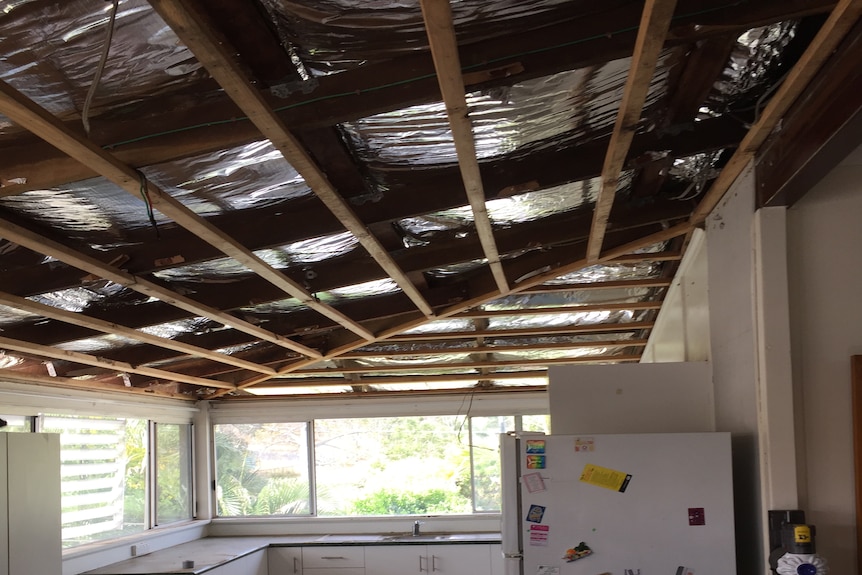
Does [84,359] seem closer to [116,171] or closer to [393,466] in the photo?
[116,171]

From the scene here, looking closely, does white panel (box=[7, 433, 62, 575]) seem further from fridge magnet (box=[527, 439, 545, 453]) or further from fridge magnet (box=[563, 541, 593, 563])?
fridge magnet (box=[563, 541, 593, 563])

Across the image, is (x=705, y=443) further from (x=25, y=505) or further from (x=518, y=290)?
(x=25, y=505)

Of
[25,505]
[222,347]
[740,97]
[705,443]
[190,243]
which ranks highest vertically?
[740,97]

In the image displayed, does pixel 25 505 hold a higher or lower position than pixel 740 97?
lower

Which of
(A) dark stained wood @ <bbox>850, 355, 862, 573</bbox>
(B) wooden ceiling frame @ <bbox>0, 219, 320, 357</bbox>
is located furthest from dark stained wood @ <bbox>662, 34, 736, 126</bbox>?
(B) wooden ceiling frame @ <bbox>0, 219, 320, 357</bbox>

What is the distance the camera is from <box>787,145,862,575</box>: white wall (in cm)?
250

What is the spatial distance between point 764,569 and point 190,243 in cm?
247

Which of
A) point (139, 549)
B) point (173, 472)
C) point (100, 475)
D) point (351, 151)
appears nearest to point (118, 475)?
point (100, 475)

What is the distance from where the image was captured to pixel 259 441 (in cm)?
791

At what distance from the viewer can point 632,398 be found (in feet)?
11.8

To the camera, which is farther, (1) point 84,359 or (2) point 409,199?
(1) point 84,359

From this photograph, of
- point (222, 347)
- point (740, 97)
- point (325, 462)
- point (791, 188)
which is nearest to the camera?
point (791, 188)

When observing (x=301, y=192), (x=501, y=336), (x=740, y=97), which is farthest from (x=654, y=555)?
(x=501, y=336)

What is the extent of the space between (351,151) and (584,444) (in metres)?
1.53
